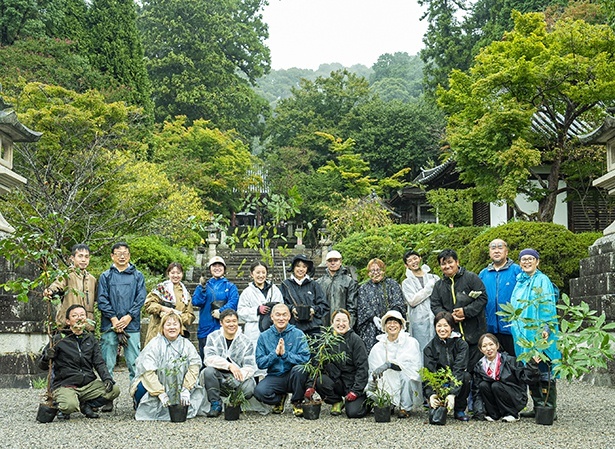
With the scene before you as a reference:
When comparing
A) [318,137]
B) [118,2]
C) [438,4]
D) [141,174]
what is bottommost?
[141,174]

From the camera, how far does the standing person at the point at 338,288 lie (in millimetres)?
7242

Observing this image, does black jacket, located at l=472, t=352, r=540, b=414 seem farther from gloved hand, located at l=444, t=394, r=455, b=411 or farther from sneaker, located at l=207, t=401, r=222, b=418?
sneaker, located at l=207, t=401, r=222, b=418

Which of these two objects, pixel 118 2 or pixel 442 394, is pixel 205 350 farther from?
pixel 118 2

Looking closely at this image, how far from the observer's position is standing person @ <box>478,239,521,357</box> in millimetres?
6723

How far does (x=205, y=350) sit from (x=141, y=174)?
11.5m

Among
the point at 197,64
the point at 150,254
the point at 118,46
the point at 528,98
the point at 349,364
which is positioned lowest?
the point at 349,364

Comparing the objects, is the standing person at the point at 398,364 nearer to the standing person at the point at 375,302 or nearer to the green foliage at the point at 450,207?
the standing person at the point at 375,302

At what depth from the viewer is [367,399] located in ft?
20.5

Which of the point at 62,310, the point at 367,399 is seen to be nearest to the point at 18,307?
the point at 62,310

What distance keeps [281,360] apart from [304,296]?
0.90m

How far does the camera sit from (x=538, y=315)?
20.5 ft

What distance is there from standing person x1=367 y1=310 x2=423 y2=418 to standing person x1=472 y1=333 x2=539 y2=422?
53 centimetres

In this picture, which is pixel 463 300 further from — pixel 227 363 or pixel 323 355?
pixel 227 363

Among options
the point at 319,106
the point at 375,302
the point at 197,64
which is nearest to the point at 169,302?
the point at 375,302
